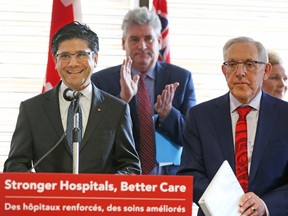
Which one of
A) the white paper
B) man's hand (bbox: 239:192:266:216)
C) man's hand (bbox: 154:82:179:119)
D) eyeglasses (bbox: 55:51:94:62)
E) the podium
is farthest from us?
man's hand (bbox: 154:82:179:119)

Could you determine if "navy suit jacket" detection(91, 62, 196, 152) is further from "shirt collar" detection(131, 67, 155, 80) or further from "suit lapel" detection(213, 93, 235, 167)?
"suit lapel" detection(213, 93, 235, 167)

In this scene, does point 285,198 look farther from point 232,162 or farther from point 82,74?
point 82,74

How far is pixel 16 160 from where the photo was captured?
3.63m

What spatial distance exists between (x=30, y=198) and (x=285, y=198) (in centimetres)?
151

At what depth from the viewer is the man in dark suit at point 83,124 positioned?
Result: 3.64 metres

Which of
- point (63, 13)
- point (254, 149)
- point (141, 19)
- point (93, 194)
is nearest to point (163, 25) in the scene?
point (63, 13)

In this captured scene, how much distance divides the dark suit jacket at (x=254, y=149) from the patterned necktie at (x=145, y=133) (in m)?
0.80

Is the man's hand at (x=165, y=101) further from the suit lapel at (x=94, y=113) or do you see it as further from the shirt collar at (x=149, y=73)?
the suit lapel at (x=94, y=113)

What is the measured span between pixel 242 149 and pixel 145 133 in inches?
44.6

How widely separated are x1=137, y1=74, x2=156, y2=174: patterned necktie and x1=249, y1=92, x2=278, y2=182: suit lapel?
1052 mm

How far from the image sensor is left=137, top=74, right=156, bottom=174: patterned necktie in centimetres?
467

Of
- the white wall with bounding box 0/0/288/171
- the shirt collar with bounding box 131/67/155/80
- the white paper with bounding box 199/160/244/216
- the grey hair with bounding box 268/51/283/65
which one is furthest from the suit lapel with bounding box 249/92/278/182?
the white wall with bounding box 0/0/288/171

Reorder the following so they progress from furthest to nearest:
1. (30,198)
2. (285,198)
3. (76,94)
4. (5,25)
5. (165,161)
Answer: (5,25) → (165,161) → (285,198) → (76,94) → (30,198)

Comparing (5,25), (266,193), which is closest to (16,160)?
(266,193)
